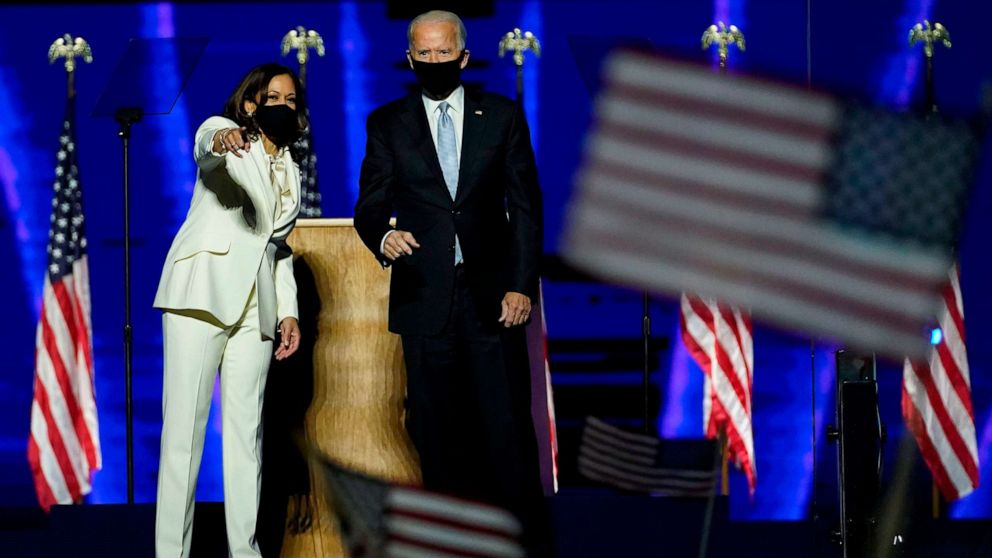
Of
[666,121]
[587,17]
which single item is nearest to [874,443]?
[666,121]

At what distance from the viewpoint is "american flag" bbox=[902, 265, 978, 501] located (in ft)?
16.2

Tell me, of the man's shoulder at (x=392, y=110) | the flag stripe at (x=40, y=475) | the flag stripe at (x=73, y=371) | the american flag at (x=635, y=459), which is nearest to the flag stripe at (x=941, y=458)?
the man's shoulder at (x=392, y=110)

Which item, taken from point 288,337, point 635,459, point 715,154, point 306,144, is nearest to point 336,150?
point 306,144

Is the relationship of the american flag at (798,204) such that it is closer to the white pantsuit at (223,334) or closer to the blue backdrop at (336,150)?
the white pantsuit at (223,334)

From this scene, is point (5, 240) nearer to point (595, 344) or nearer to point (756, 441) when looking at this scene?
point (595, 344)

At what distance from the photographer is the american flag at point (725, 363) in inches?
→ 194

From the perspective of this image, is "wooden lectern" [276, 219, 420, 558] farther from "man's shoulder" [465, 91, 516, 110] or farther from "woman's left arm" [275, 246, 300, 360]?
"man's shoulder" [465, 91, 516, 110]

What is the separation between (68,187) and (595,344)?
192 centimetres

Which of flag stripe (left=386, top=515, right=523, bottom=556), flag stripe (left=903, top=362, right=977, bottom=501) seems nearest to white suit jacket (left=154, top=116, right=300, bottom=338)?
flag stripe (left=386, top=515, right=523, bottom=556)

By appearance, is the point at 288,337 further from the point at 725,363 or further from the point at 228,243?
the point at 725,363

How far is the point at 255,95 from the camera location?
343cm

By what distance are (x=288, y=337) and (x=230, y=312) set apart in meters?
0.17

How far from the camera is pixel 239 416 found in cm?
344

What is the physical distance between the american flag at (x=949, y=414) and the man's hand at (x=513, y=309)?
Result: 2058 mm
